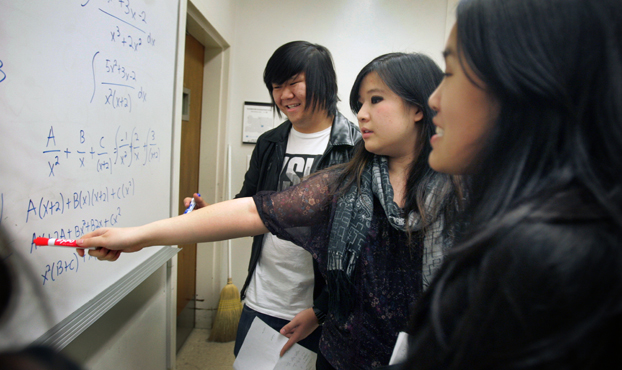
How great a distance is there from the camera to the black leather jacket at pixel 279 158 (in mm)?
1300

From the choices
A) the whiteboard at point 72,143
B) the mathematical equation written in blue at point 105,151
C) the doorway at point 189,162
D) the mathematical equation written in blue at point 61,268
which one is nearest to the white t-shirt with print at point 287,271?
the whiteboard at point 72,143

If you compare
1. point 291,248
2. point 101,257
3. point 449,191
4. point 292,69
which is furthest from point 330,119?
point 101,257

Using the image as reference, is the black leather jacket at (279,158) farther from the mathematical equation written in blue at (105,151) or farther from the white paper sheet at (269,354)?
the mathematical equation written in blue at (105,151)

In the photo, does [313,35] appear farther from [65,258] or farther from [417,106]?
[65,258]

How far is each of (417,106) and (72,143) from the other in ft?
2.69

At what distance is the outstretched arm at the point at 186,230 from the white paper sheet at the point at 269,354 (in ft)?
1.66

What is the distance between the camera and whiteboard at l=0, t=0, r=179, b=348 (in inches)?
25.4

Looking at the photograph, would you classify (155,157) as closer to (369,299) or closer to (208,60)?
(369,299)

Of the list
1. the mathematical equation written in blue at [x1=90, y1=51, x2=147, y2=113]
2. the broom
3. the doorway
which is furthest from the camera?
the broom

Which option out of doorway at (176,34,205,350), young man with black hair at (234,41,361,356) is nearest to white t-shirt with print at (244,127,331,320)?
young man with black hair at (234,41,361,356)

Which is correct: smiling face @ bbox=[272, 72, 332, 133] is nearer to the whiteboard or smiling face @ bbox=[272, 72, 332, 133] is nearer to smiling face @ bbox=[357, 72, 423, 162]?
the whiteboard

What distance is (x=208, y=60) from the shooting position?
2.30 meters

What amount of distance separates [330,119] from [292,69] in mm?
263

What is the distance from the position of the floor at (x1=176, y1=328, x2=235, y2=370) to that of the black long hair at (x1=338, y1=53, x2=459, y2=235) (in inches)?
68.9
